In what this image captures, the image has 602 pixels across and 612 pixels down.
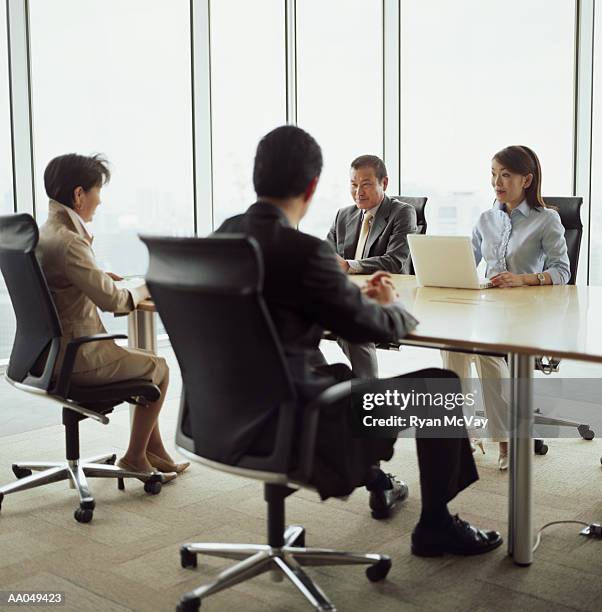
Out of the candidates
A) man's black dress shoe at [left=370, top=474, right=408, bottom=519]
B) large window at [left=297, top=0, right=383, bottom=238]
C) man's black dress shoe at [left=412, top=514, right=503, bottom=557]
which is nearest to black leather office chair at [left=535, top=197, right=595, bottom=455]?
man's black dress shoe at [left=370, top=474, right=408, bottom=519]

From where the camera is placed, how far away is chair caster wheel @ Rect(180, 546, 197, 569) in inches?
111

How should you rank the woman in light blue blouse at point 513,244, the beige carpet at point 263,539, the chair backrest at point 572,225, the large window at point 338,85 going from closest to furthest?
the beige carpet at point 263,539 < the woman in light blue blouse at point 513,244 < the chair backrest at point 572,225 < the large window at point 338,85

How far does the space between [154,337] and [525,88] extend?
440cm

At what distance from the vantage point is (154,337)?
13.3ft

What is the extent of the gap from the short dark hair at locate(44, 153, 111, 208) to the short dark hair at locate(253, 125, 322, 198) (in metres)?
1.23

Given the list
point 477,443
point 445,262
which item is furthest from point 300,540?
point 477,443

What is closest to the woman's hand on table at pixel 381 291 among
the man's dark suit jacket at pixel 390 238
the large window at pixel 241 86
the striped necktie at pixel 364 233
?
the man's dark suit jacket at pixel 390 238

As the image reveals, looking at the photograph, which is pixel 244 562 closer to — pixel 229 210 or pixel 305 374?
pixel 305 374

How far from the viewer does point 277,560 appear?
2578 millimetres

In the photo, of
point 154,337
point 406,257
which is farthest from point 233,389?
point 406,257

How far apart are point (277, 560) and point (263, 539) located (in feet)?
1.74

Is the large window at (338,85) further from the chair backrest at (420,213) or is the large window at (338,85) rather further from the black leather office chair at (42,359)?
the black leather office chair at (42,359)

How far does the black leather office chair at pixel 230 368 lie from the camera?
2092mm

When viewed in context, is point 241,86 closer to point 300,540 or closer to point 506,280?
point 506,280
